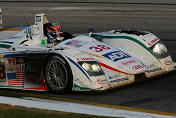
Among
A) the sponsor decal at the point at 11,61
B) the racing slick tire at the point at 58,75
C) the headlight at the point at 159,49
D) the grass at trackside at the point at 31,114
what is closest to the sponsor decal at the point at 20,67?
the sponsor decal at the point at 11,61

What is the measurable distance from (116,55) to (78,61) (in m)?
1.15

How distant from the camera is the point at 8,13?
2452 centimetres

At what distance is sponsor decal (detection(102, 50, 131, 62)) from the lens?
9047mm

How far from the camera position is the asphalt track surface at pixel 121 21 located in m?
8.05

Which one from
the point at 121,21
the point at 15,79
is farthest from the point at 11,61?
the point at 121,21

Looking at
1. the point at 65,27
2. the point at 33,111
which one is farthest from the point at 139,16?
the point at 33,111

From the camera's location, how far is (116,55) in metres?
9.22

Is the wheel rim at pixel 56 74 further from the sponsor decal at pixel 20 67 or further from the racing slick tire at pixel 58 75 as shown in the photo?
the sponsor decal at pixel 20 67

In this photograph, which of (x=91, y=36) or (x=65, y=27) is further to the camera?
(x=65, y=27)

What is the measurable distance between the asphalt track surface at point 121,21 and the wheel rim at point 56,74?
8.6 inches

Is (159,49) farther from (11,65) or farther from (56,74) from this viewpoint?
(11,65)

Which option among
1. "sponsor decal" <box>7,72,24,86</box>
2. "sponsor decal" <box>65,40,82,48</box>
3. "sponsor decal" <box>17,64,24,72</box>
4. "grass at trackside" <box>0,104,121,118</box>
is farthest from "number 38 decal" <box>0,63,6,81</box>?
"grass at trackside" <box>0,104,121,118</box>

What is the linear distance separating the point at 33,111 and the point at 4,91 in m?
2.44

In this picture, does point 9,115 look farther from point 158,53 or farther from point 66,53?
point 158,53
